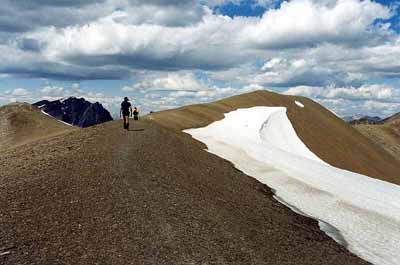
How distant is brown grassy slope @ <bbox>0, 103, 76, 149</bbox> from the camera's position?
73.0 metres

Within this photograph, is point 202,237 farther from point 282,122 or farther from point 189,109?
point 282,122

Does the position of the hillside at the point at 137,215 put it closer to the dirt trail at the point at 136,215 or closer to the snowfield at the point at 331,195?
the dirt trail at the point at 136,215

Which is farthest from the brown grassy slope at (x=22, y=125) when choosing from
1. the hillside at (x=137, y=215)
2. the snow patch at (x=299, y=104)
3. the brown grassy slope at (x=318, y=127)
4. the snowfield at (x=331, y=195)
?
the snow patch at (x=299, y=104)

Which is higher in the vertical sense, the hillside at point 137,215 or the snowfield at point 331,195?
the hillside at point 137,215

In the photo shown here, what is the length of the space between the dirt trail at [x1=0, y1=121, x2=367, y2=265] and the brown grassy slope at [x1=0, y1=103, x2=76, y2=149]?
4670cm

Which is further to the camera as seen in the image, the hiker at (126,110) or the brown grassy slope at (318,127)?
the brown grassy slope at (318,127)

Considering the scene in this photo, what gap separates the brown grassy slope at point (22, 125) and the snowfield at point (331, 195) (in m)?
30.2

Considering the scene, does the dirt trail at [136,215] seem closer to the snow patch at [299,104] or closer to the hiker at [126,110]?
the hiker at [126,110]

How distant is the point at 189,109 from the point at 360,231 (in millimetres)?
58708

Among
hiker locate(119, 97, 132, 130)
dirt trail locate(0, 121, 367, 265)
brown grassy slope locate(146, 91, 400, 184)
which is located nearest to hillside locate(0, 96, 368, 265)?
dirt trail locate(0, 121, 367, 265)

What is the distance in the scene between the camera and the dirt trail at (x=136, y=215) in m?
14.1

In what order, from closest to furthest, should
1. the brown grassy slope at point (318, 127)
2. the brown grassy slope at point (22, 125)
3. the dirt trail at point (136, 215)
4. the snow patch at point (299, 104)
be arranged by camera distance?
the dirt trail at point (136, 215) < the brown grassy slope at point (318, 127) < the brown grassy slope at point (22, 125) < the snow patch at point (299, 104)

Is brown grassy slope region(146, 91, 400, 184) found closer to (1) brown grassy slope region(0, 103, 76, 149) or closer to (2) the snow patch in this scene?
(2) the snow patch

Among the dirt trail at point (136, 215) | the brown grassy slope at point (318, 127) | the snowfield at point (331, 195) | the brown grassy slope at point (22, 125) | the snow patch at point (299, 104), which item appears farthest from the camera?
the snow patch at point (299, 104)
